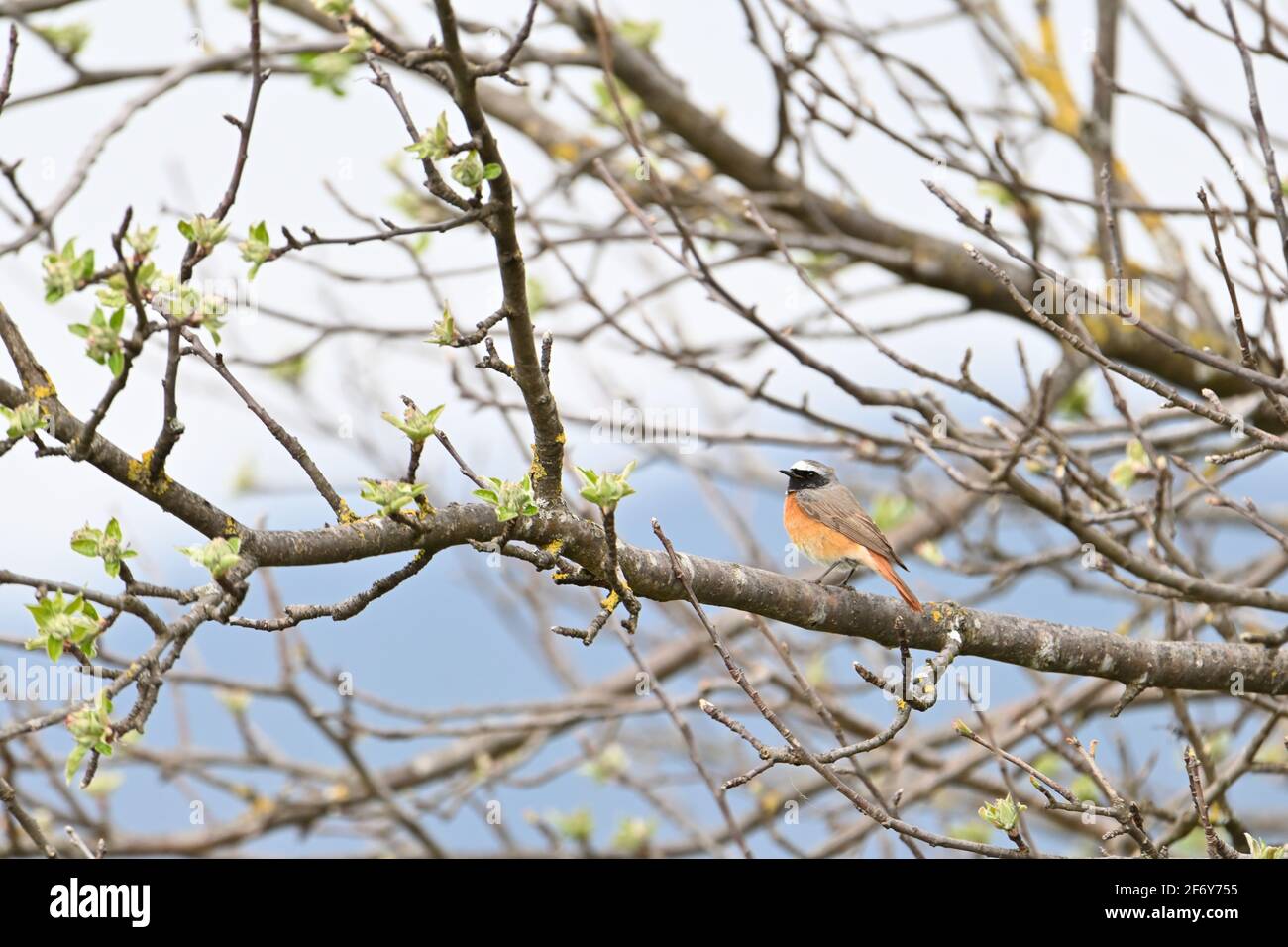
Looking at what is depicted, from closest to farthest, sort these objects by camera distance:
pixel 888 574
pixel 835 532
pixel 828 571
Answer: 1. pixel 888 574
2. pixel 835 532
3. pixel 828 571

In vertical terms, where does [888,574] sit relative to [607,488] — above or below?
above

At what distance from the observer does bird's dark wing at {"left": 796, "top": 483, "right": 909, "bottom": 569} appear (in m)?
5.86

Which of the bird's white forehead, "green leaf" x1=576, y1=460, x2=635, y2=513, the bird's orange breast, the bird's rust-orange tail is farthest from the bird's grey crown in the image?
Result: "green leaf" x1=576, y1=460, x2=635, y2=513

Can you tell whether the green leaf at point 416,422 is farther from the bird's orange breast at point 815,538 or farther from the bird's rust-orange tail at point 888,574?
the bird's orange breast at point 815,538

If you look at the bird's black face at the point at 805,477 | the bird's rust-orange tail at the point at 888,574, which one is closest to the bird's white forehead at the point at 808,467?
the bird's black face at the point at 805,477

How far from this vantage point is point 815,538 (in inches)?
237

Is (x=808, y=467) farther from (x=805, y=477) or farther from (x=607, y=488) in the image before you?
(x=607, y=488)

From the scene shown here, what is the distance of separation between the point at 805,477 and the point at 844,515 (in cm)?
103

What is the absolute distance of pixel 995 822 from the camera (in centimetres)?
367

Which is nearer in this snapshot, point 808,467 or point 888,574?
point 888,574

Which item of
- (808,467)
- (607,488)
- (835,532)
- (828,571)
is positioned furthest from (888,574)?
(607,488)

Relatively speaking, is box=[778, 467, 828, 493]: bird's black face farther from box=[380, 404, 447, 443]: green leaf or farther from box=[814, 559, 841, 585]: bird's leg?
box=[380, 404, 447, 443]: green leaf
